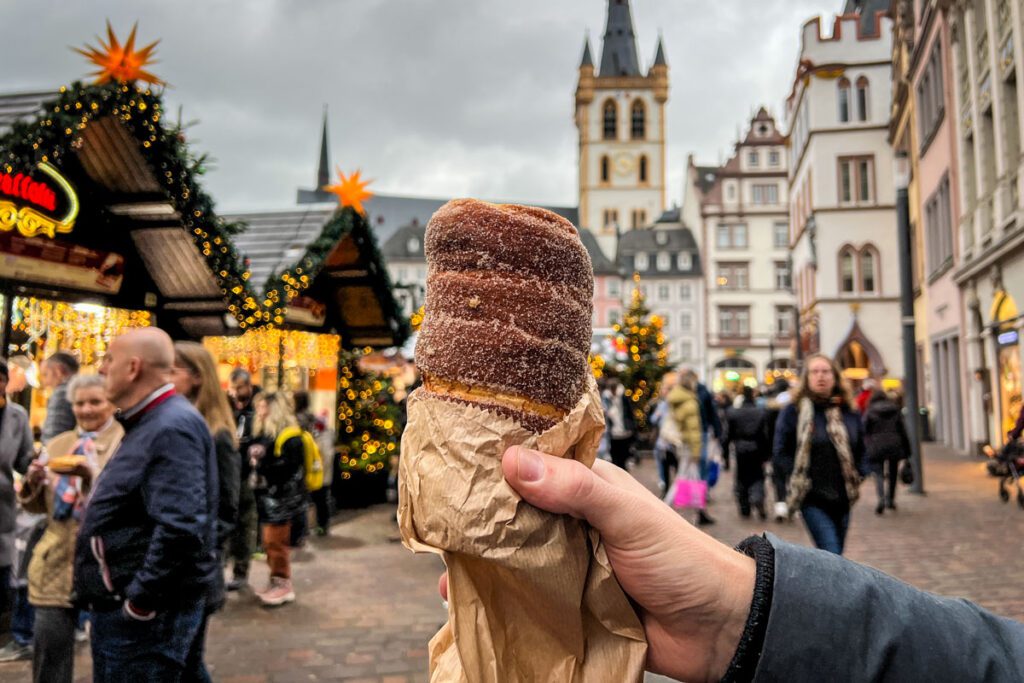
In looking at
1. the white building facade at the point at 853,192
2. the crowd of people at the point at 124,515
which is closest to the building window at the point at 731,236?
the white building facade at the point at 853,192

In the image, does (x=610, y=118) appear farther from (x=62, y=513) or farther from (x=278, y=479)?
(x=62, y=513)

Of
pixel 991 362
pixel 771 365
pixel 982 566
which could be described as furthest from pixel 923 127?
pixel 771 365

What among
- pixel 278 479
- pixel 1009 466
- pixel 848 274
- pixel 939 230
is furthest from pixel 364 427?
pixel 848 274

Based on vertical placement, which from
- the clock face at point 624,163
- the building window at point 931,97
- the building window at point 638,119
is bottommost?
the building window at point 931,97

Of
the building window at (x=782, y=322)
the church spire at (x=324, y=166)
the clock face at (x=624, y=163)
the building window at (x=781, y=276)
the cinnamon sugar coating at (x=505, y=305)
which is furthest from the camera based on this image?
the church spire at (x=324, y=166)

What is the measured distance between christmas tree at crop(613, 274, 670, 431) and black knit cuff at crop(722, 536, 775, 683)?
1915 cm

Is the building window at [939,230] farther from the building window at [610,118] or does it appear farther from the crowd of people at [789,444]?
the building window at [610,118]

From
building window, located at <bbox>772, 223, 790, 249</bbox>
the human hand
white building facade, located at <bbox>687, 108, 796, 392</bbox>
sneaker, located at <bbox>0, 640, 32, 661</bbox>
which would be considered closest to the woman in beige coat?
sneaker, located at <bbox>0, 640, 32, 661</bbox>

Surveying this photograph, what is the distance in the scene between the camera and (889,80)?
33.5 metres

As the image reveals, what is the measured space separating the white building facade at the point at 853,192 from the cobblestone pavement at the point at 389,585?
25.3 meters

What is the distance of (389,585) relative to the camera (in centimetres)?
680

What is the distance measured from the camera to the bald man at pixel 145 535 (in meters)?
2.90

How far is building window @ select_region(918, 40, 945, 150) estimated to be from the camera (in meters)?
20.0

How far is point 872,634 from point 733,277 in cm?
6403
